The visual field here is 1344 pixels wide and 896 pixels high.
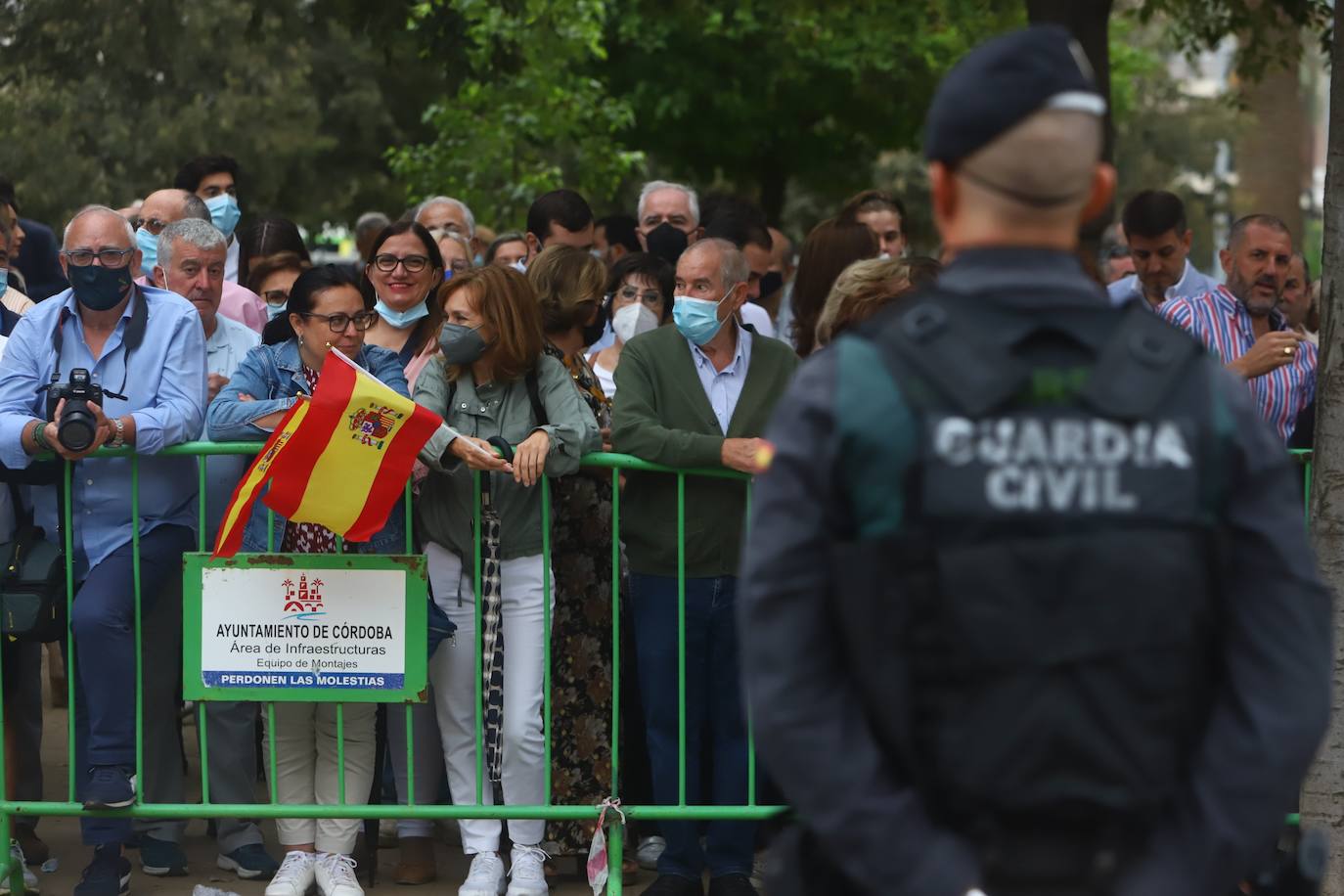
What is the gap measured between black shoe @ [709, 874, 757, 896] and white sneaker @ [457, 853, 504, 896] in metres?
0.68

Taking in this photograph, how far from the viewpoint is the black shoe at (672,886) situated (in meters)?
5.94

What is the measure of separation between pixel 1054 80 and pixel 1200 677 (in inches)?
32.7

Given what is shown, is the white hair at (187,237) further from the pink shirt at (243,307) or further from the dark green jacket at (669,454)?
the dark green jacket at (669,454)

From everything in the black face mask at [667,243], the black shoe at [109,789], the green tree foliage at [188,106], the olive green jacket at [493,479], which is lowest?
the black shoe at [109,789]

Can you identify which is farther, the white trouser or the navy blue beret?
the white trouser

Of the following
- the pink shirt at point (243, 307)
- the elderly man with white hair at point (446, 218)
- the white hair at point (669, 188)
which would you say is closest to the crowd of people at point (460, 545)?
the pink shirt at point (243, 307)

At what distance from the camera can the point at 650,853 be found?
6.55m

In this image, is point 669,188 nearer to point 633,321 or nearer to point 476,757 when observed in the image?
point 633,321

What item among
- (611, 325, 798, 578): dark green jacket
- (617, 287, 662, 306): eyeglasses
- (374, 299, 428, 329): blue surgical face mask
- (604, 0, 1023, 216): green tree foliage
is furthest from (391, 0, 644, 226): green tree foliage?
(611, 325, 798, 578): dark green jacket

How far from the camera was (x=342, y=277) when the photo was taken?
625 centimetres

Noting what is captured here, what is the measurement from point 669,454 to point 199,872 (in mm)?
2231

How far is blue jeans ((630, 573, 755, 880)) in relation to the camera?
596 cm

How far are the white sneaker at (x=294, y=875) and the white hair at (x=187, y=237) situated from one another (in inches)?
87.6

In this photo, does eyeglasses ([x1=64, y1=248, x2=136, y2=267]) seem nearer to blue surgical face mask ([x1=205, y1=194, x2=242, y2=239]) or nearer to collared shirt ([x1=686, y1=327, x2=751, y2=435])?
collared shirt ([x1=686, y1=327, x2=751, y2=435])
